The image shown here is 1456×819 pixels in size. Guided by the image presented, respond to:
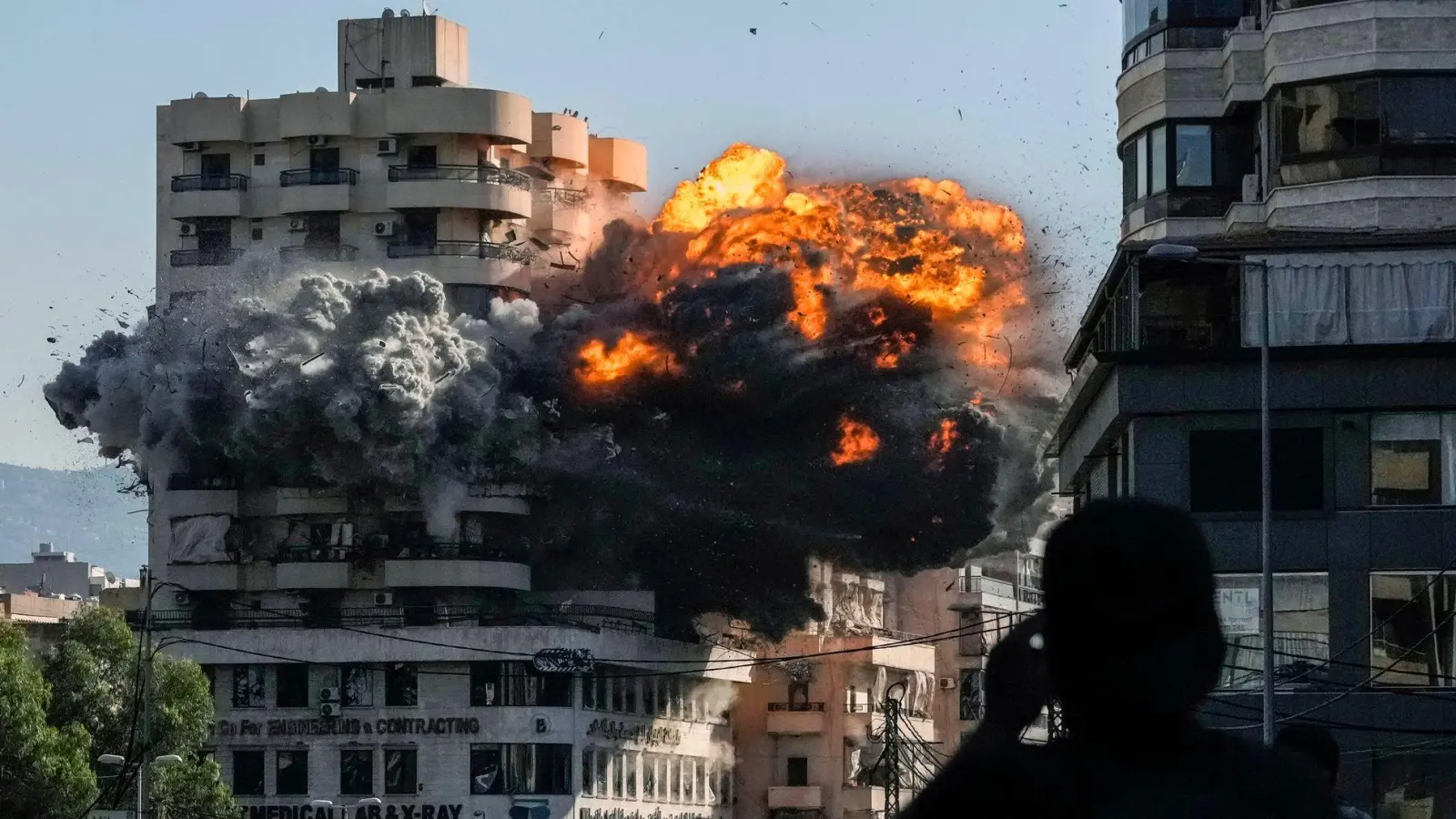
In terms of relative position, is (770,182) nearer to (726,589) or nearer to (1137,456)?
(726,589)

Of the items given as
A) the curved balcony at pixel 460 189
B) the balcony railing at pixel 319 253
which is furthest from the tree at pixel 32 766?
the curved balcony at pixel 460 189

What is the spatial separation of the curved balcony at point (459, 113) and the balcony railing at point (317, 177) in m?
3.03

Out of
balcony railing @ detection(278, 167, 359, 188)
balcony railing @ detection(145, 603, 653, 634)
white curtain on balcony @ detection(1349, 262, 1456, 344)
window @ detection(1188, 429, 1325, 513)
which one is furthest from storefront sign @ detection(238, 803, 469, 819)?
white curtain on balcony @ detection(1349, 262, 1456, 344)

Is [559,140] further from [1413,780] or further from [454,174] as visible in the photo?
[1413,780]

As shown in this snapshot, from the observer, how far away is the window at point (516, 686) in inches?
4407

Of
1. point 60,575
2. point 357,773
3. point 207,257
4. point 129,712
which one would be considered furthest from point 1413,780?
point 60,575

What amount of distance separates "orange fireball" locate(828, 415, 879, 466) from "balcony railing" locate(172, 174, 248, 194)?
114 feet

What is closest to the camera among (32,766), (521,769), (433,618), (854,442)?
(32,766)

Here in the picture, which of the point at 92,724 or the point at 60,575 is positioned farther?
the point at 60,575

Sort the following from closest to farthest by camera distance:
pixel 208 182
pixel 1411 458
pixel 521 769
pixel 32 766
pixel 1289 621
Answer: pixel 1289 621 < pixel 1411 458 < pixel 32 766 < pixel 521 769 < pixel 208 182

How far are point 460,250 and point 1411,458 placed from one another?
71335 mm

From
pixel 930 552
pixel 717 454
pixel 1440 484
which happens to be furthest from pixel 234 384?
pixel 1440 484

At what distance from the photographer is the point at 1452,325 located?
58812 mm

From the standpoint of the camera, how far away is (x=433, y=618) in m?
117
